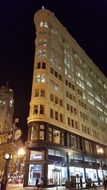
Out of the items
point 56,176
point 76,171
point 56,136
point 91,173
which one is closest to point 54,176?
point 56,176

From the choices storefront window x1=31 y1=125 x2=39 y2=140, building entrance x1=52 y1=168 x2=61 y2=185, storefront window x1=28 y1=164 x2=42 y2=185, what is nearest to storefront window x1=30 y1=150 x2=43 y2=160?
storefront window x1=28 y1=164 x2=42 y2=185

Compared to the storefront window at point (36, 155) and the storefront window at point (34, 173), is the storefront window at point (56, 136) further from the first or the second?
A: the storefront window at point (34, 173)

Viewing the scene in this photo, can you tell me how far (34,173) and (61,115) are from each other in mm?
15067

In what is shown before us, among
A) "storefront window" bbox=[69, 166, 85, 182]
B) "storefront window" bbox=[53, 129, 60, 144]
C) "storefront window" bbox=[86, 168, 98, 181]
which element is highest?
"storefront window" bbox=[53, 129, 60, 144]

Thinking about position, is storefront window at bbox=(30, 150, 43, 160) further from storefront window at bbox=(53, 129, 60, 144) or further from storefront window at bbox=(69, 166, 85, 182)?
storefront window at bbox=(69, 166, 85, 182)

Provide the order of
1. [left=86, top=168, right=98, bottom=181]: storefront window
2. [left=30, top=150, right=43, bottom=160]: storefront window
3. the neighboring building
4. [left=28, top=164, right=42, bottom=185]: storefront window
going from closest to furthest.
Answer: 1. [left=28, top=164, right=42, bottom=185]: storefront window
2. [left=30, top=150, right=43, bottom=160]: storefront window
3. the neighboring building
4. [left=86, top=168, right=98, bottom=181]: storefront window

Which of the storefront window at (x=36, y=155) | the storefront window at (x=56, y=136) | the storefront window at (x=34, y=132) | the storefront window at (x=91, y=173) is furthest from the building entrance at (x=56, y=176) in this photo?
the storefront window at (x=91, y=173)

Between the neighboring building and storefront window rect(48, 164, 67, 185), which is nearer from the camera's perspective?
storefront window rect(48, 164, 67, 185)

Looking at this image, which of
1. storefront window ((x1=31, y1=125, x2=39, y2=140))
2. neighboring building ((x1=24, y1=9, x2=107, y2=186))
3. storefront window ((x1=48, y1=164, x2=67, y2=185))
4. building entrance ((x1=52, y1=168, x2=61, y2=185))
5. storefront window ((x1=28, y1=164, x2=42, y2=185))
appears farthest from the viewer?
storefront window ((x1=31, y1=125, x2=39, y2=140))

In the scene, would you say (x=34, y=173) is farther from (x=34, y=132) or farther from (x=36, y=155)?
(x=34, y=132)

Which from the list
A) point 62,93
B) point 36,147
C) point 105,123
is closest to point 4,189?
point 36,147

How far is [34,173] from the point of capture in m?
31.6

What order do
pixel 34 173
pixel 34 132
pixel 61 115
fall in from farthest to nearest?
pixel 61 115 → pixel 34 132 → pixel 34 173

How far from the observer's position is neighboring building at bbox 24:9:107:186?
1303 inches
